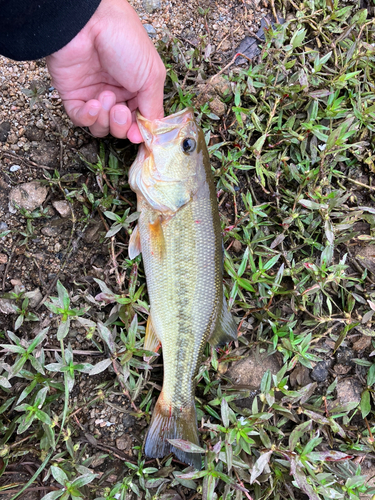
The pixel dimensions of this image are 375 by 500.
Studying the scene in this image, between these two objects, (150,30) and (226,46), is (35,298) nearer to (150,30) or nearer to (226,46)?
(150,30)

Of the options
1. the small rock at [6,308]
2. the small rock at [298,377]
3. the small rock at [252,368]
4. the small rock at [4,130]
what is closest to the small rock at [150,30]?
the small rock at [4,130]

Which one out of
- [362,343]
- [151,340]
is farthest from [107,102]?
[362,343]

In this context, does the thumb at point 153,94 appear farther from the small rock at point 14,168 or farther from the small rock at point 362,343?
the small rock at point 362,343

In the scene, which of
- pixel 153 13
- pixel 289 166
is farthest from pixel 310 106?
pixel 153 13

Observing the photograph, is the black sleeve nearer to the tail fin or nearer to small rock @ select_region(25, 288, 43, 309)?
small rock @ select_region(25, 288, 43, 309)

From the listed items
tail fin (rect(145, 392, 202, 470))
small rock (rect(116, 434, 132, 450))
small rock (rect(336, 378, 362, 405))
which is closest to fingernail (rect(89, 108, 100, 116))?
tail fin (rect(145, 392, 202, 470))

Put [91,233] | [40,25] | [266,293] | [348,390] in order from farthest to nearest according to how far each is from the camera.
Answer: [348,390], [266,293], [91,233], [40,25]
